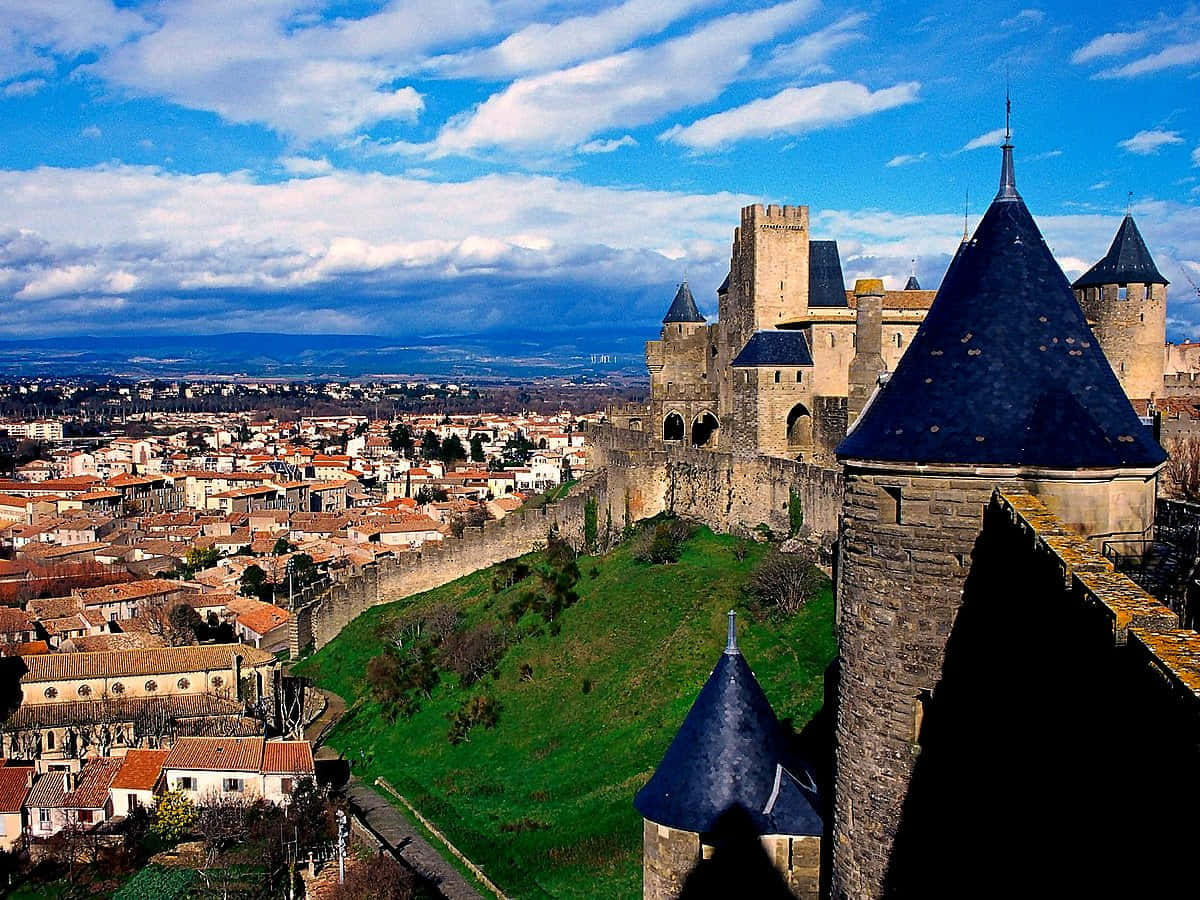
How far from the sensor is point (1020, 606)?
16.1 ft

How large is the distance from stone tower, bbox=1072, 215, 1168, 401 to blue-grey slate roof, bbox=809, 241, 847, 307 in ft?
19.2

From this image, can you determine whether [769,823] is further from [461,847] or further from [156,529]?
[156,529]

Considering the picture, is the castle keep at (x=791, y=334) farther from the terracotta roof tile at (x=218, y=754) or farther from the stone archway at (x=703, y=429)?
the terracotta roof tile at (x=218, y=754)

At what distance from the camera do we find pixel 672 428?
106ft

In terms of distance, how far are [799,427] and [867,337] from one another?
271cm

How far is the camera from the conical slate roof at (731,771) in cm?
775

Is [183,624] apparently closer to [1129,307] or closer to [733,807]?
[1129,307]

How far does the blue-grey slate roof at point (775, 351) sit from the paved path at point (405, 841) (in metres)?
12.9

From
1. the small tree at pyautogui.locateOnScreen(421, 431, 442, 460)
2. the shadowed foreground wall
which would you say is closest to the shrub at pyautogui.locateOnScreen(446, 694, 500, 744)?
the shadowed foreground wall

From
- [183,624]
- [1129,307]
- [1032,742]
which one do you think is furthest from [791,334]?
[183,624]

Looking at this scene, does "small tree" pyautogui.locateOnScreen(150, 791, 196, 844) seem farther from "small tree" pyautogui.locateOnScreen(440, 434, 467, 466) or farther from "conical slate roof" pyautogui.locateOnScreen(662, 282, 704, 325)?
"small tree" pyautogui.locateOnScreen(440, 434, 467, 466)

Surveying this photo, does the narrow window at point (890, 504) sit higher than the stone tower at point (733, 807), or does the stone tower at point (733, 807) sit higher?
the narrow window at point (890, 504)

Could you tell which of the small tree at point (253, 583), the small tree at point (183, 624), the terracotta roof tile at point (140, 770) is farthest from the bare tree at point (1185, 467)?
the small tree at point (253, 583)

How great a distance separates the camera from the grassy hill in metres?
17.0
